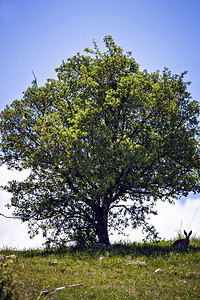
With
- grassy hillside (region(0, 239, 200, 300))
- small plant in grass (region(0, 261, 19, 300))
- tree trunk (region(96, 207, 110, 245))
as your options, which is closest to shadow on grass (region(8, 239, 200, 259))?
grassy hillside (region(0, 239, 200, 300))

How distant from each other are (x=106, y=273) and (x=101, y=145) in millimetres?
7431

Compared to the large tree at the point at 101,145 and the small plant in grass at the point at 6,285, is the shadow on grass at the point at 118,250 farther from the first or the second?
the small plant in grass at the point at 6,285

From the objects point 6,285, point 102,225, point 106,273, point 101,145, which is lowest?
point 106,273

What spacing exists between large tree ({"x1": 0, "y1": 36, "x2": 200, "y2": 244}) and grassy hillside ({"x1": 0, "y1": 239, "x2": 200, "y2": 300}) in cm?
264

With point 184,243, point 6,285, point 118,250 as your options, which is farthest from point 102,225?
point 6,285

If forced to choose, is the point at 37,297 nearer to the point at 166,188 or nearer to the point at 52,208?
the point at 52,208

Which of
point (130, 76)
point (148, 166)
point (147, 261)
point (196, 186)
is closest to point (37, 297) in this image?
point (147, 261)

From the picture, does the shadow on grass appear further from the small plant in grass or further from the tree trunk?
the small plant in grass

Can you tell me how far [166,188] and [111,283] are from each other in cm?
927

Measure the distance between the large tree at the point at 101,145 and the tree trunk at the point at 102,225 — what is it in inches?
2.7

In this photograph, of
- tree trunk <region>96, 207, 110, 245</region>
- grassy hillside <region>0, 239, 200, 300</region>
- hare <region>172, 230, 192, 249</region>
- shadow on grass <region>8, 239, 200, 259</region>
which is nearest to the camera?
grassy hillside <region>0, 239, 200, 300</region>

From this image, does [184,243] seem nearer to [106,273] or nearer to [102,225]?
[102,225]

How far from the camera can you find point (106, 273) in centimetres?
1486

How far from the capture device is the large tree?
61.5 feet
